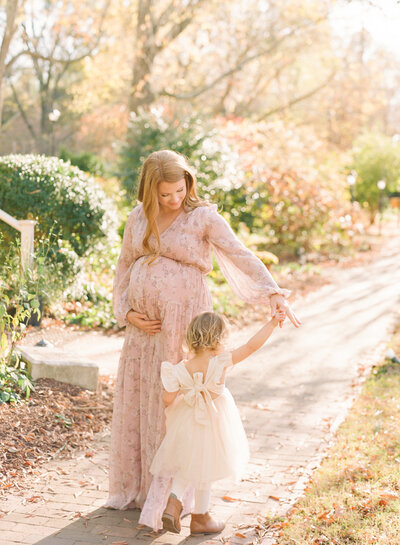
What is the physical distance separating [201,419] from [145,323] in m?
0.58

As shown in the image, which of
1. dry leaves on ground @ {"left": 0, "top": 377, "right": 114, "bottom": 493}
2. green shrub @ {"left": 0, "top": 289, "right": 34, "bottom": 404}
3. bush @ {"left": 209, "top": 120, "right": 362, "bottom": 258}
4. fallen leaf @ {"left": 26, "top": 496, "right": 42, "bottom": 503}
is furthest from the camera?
bush @ {"left": 209, "top": 120, "right": 362, "bottom": 258}

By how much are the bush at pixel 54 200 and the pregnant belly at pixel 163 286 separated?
482 centimetres

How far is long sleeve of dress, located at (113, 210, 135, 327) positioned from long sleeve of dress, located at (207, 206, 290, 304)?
0.45 meters

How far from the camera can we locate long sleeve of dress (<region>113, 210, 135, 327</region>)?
3578mm

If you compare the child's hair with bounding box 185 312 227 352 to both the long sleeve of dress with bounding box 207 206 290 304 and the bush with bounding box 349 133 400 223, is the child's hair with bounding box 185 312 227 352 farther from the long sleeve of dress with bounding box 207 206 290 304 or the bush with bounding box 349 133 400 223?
the bush with bounding box 349 133 400 223

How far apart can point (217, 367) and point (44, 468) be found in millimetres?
1668

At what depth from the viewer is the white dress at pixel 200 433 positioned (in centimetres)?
321

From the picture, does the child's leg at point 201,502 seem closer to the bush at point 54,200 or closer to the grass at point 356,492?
the grass at point 356,492

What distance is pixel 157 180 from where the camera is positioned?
131 inches

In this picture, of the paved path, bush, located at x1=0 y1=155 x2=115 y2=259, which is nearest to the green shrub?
the paved path

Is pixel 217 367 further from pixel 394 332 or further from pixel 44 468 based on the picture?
pixel 394 332

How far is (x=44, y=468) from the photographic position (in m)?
4.22

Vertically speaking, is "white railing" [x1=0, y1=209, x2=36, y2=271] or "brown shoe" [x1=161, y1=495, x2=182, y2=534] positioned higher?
"white railing" [x1=0, y1=209, x2=36, y2=271]

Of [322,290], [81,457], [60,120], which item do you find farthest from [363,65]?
[81,457]
